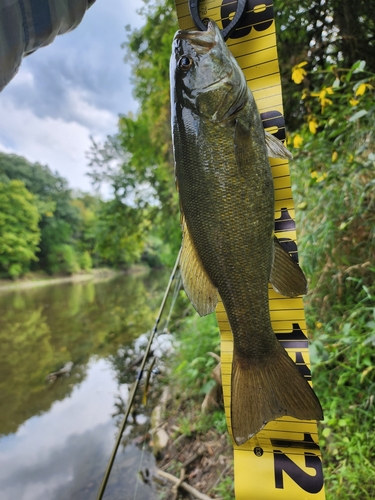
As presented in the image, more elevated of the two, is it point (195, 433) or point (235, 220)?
point (235, 220)

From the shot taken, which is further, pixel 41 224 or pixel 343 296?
pixel 41 224

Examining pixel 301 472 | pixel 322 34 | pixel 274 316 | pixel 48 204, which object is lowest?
pixel 301 472

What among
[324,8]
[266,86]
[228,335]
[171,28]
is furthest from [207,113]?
[171,28]

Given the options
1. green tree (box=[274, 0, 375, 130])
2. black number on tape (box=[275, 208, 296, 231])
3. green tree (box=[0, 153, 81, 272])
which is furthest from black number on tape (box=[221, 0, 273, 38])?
green tree (box=[0, 153, 81, 272])

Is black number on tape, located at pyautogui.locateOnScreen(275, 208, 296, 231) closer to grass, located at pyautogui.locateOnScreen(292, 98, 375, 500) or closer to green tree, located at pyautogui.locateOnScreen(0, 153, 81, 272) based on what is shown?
grass, located at pyautogui.locateOnScreen(292, 98, 375, 500)

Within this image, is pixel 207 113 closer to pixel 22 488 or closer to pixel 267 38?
pixel 267 38

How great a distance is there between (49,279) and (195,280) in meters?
27.2

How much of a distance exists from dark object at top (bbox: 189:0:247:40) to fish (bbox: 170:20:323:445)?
108 millimetres

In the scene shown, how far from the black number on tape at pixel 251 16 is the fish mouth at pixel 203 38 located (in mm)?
204

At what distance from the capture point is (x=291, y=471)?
966 mm

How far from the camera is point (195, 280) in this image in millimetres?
911

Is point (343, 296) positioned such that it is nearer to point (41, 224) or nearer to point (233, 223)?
point (233, 223)

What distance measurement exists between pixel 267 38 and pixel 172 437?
11.6 feet

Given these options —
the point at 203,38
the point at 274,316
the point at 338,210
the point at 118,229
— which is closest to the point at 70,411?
the point at 118,229
